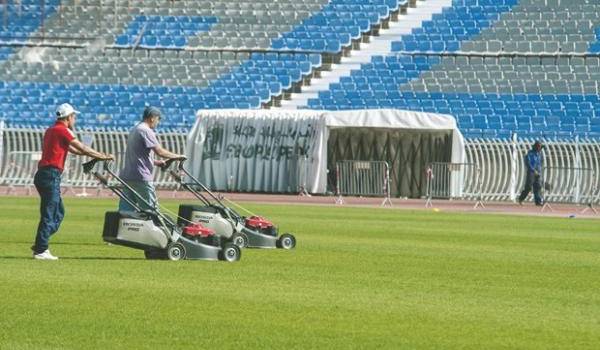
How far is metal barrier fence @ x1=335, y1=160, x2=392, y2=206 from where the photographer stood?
41375mm

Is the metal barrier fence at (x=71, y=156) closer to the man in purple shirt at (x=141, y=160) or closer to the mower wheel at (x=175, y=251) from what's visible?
the man in purple shirt at (x=141, y=160)

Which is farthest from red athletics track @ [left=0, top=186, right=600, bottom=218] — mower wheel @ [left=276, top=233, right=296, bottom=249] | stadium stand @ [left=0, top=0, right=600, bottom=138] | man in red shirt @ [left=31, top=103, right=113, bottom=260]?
man in red shirt @ [left=31, top=103, right=113, bottom=260]

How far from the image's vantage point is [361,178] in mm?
41812

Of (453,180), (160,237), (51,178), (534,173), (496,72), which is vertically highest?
(496,72)

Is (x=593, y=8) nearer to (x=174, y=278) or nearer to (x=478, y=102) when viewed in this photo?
(x=478, y=102)

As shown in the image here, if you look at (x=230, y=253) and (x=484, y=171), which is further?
(x=484, y=171)

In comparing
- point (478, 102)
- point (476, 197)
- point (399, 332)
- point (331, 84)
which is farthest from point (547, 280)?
point (331, 84)

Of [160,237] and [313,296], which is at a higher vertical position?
[160,237]

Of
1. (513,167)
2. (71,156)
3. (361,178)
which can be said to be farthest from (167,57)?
(513,167)

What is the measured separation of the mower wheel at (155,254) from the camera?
17719 mm

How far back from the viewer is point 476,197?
41.0m

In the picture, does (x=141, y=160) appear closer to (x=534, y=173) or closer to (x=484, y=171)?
(x=534, y=173)

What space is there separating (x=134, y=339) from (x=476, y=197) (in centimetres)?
3093

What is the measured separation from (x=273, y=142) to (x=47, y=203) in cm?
2628
